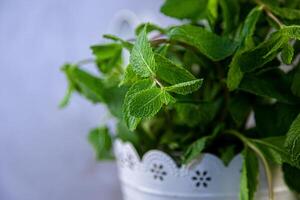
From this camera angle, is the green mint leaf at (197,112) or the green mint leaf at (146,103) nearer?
the green mint leaf at (146,103)

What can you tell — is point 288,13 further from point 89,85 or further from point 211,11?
point 89,85

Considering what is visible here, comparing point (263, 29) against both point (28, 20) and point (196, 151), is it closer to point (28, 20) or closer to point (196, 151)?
point (196, 151)

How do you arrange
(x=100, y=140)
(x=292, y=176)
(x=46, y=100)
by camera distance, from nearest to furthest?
1. (x=292, y=176)
2. (x=100, y=140)
3. (x=46, y=100)

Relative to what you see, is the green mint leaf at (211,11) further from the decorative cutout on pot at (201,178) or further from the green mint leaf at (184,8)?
the decorative cutout on pot at (201,178)

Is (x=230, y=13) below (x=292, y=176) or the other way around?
the other way around

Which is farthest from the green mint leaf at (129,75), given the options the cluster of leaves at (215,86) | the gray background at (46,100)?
the gray background at (46,100)

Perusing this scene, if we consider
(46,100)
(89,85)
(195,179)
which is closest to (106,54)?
(89,85)

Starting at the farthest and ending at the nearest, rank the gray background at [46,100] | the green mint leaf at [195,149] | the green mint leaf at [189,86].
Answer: the gray background at [46,100], the green mint leaf at [195,149], the green mint leaf at [189,86]
